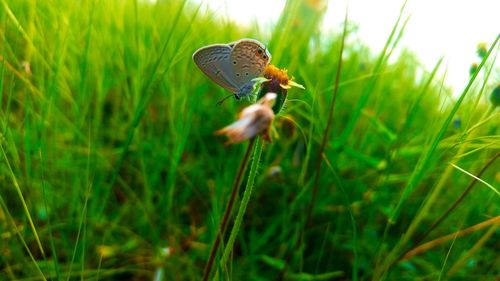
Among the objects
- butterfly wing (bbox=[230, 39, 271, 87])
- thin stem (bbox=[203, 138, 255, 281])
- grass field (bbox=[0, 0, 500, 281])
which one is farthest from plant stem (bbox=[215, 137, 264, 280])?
grass field (bbox=[0, 0, 500, 281])

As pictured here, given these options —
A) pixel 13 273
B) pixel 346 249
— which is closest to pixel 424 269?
pixel 346 249

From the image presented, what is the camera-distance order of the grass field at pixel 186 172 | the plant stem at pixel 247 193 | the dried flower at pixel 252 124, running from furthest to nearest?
1. the grass field at pixel 186 172
2. the plant stem at pixel 247 193
3. the dried flower at pixel 252 124

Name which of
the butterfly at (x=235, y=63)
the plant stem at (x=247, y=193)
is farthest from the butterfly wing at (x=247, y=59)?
the plant stem at (x=247, y=193)

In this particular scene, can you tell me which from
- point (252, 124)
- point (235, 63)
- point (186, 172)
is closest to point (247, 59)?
point (235, 63)

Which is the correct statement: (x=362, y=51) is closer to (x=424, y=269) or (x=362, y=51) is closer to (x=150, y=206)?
(x=424, y=269)

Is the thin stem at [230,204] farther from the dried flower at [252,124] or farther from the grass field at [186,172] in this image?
Answer: the grass field at [186,172]

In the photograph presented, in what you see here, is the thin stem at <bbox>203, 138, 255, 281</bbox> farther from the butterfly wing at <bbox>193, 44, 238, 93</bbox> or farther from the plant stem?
the butterfly wing at <bbox>193, 44, 238, 93</bbox>
